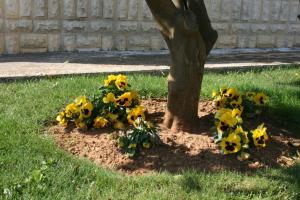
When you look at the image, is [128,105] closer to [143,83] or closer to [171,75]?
[171,75]

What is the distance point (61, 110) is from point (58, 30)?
4174 millimetres

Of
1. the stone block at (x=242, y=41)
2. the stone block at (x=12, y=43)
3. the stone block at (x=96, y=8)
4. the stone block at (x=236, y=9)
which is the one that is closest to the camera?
the stone block at (x=12, y=43)

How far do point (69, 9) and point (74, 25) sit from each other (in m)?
0.29

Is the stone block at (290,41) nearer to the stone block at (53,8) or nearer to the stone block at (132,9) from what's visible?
the stone block at (132,9)

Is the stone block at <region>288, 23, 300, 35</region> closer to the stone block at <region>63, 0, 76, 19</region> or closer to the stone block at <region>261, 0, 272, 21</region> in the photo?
the stone block at <region>261, 0, 272, 21</region>

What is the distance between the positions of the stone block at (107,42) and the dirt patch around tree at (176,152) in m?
4.86

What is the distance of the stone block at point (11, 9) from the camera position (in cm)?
873

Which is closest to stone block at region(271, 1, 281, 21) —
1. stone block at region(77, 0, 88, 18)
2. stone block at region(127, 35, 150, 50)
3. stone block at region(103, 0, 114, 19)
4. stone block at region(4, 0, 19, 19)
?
stone block at region(127, 35, 150, 50)

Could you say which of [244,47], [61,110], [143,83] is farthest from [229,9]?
[61,110]

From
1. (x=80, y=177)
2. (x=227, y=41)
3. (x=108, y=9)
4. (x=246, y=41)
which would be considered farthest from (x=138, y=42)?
(x=80, y=177)

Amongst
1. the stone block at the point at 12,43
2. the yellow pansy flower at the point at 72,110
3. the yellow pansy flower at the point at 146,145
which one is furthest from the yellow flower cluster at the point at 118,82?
the stone block at the point at 12,43

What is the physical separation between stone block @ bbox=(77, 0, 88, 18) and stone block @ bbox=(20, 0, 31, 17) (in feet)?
2.80

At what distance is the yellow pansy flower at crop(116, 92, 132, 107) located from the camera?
16.0 ft

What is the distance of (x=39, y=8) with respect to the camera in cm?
898
